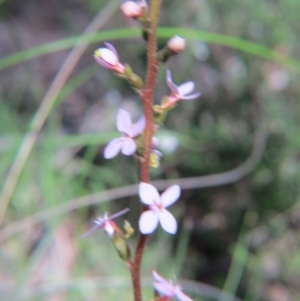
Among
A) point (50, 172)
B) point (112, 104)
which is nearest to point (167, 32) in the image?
point (50, 172)

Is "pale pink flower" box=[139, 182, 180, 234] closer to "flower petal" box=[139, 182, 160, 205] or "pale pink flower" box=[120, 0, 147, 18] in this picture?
"flower petal" box=[139, 182, 160, 205]

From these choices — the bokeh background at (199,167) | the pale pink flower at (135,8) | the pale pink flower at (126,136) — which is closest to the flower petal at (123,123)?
the pale pink flower at (126,136)

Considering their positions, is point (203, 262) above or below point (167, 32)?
below

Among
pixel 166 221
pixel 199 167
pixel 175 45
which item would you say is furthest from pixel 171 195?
pixel 199 167

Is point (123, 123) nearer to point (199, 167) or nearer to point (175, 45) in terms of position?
point (175, 45)

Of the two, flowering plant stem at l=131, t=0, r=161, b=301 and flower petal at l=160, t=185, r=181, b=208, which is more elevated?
flowering plant stem at l=131, t=0, r=161, b=301

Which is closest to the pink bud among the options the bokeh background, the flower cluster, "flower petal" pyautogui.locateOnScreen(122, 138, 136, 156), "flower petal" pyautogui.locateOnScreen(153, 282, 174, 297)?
the flower cluster

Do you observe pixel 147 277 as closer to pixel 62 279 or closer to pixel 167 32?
pixel 62 279
